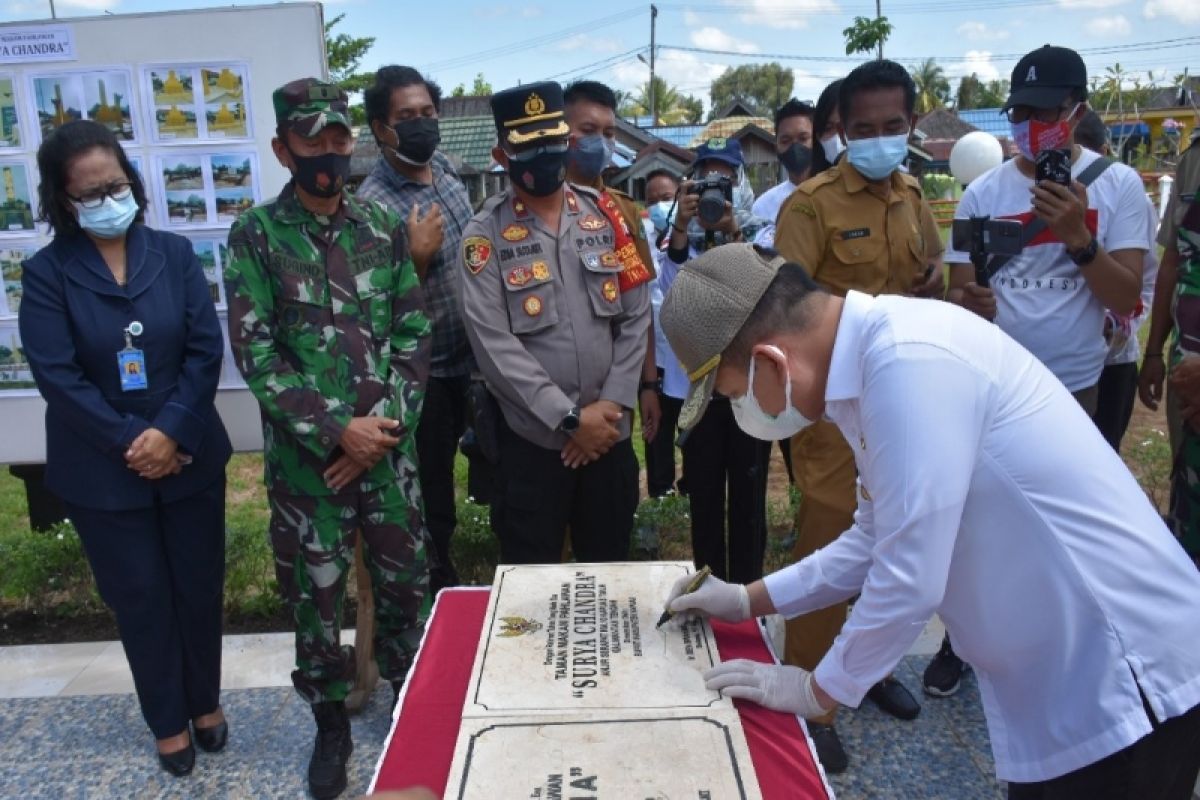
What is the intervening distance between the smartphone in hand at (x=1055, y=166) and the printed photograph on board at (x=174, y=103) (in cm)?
318

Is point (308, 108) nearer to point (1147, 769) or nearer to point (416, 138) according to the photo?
point (416, 138)

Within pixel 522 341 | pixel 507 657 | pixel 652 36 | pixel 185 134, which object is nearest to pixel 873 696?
pixel 522 341

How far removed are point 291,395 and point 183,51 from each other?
181 cm

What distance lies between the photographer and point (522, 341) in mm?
3039

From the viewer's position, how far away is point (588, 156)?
3.74 m

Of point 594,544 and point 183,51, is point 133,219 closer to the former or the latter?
point 183,51

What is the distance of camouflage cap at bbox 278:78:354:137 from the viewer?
272cm

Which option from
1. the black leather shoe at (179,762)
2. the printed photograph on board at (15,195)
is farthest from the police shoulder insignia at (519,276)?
the printed photograph on board at (15,195)

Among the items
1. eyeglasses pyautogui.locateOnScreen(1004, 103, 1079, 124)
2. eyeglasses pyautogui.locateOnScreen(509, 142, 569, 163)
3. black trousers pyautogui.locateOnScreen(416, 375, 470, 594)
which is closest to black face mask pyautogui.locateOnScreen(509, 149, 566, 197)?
eyeglasses pyautogui.locateOnScreen(509, 142, 569, 163)

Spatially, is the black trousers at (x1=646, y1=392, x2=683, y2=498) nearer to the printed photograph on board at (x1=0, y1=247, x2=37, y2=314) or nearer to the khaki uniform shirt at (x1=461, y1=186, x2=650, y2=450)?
the khaki uniform shirt at (x1=461, y1=186, x2=650, y2=450)

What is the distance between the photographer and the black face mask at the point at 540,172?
301cm

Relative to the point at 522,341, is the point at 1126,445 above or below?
below

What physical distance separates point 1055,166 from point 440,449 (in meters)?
2.50

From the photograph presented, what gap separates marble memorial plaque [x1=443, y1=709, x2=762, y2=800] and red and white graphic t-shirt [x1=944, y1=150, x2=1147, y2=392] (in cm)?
223
